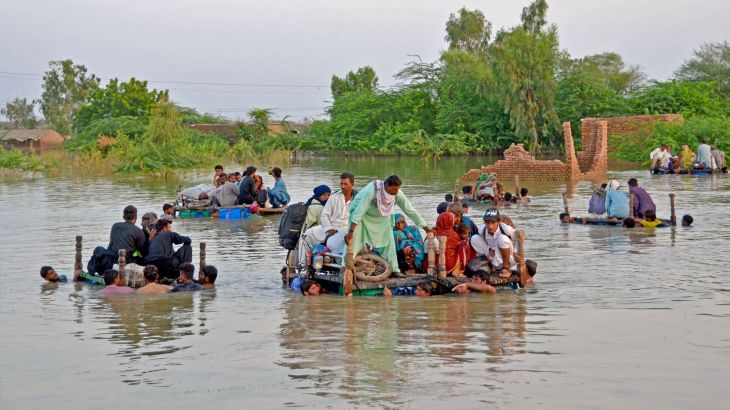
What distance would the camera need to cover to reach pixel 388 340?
981 centimetres

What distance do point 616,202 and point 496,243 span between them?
7.70 metres

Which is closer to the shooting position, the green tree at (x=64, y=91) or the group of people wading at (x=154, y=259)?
the group of people wading at (x=154, y=259)

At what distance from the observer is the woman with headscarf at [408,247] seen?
12289 millimetres

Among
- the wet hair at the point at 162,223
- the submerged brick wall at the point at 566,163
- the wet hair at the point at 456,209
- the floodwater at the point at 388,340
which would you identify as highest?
the submerged brick wall at the point at 566,163

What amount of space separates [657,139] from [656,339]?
1310 inches

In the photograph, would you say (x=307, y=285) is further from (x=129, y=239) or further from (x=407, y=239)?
(x=129, y=239)

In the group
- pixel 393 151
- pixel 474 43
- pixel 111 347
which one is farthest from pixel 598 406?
pixel 474 43

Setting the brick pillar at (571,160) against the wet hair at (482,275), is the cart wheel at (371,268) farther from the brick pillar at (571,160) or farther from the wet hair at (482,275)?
the brick pillar at (571,160)

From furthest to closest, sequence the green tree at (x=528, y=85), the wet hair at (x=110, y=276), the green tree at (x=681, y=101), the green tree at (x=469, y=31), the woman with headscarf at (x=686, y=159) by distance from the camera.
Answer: the green tree at (x=469, y=31)
the green tree at (x=528, y=85)
the green tree at (x=681, y=101)
the woman with headscarf at (x=686, y=159)
the wet hair at (x=110, y=276)

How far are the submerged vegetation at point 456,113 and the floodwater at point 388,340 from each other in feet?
86.8

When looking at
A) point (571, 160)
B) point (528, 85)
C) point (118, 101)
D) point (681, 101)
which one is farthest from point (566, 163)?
point (118, 101)

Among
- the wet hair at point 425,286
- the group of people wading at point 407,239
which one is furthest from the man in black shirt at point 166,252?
the wet hair at point 425,286

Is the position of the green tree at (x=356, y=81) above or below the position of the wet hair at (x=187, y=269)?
above

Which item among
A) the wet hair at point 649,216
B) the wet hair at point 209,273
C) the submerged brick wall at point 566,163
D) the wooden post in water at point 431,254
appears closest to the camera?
the wooden post in water at point 431,254
